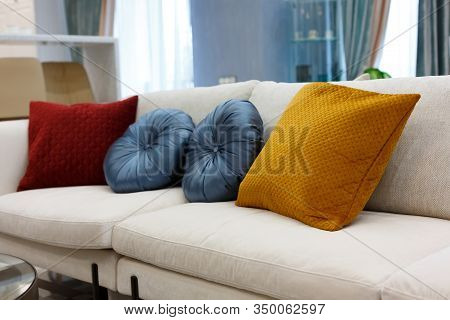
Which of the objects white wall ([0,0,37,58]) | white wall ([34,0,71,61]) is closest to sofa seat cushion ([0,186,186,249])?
white wall ([0,0,37,58])

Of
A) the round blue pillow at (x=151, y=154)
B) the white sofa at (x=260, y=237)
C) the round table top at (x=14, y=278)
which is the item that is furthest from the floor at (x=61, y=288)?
the round table top at (x=14, y=278)

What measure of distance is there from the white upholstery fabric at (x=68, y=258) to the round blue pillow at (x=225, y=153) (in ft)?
1.10

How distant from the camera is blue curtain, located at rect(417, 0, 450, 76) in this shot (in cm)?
291

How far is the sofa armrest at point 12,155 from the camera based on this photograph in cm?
211

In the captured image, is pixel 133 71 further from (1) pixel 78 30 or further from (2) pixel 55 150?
(2) pixel 55 150

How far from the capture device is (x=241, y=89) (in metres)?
1.98

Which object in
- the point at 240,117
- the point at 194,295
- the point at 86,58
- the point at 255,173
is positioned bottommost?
the point at 194,295

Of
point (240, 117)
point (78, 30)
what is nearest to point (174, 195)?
point (240, 117)

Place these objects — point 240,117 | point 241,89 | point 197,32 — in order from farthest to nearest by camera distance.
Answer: point 197,32
point 241,89
point 240,117

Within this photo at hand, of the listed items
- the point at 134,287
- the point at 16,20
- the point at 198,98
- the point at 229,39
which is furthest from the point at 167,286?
the point at 16,20

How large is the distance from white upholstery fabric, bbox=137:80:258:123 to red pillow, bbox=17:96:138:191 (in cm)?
17

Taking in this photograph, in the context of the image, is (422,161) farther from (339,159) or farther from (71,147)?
(71,147)

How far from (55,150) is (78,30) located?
9.28 ft

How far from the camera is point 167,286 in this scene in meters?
1.43
